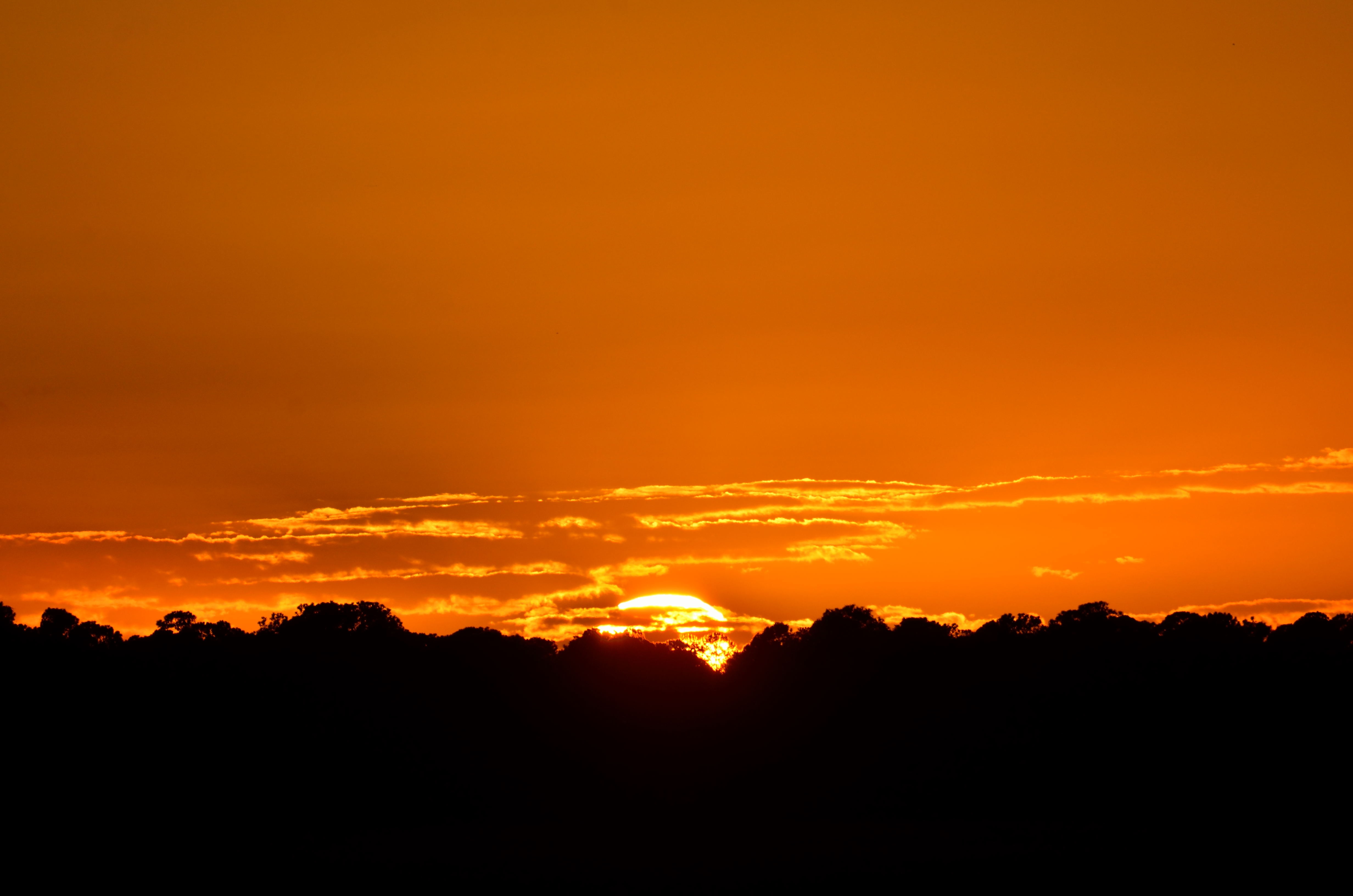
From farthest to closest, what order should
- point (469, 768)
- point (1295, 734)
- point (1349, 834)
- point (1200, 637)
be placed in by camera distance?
point (1200, 637) < point (469, 768) < point (1295, 734) < point (1349, 834)

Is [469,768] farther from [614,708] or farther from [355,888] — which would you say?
[355,888]

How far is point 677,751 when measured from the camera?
127m

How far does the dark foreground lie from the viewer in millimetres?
81062

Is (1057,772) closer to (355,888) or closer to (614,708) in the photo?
(614,708)

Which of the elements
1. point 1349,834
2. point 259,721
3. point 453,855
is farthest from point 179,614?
point 1349,834

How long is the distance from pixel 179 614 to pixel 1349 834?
9869 cm

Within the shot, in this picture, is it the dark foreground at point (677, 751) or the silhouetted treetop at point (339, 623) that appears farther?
the silhouetted treetop at point (339, 623)

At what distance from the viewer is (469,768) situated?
11594 cm

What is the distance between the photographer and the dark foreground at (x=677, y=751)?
81.1 meters

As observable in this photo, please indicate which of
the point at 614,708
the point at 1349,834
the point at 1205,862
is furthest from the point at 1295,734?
the point at 614,708

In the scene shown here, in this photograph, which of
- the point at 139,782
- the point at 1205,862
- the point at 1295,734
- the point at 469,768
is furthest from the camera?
the point at 469,768

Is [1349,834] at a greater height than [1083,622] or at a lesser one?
lesser

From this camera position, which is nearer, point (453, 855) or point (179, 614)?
point (453, 855)

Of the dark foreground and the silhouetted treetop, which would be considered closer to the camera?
the dark foreground
